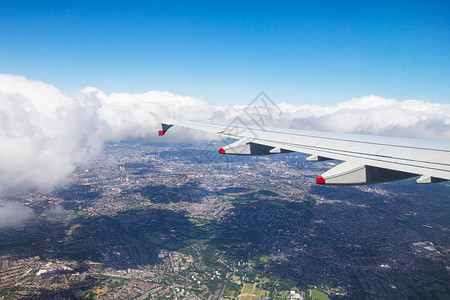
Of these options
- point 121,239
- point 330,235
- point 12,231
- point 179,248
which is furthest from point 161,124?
point 12,231

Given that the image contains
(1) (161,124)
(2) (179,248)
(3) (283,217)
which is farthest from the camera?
(3) (283,217)

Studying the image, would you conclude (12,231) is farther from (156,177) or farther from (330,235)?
(330,235)

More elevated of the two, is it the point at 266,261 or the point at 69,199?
the point at 69,199

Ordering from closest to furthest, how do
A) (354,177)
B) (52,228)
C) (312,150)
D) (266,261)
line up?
(354,177) → (312,150) → (266,261) → (52,228)

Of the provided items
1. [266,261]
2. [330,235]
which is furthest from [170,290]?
[330,235]

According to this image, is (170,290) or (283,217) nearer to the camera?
(170,290)

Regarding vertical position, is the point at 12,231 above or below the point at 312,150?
below

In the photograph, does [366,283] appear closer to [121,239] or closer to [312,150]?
[312,150]

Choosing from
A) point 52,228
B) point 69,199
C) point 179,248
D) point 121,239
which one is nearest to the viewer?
point 179,248

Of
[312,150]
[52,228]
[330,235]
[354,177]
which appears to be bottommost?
A: [330,235]
